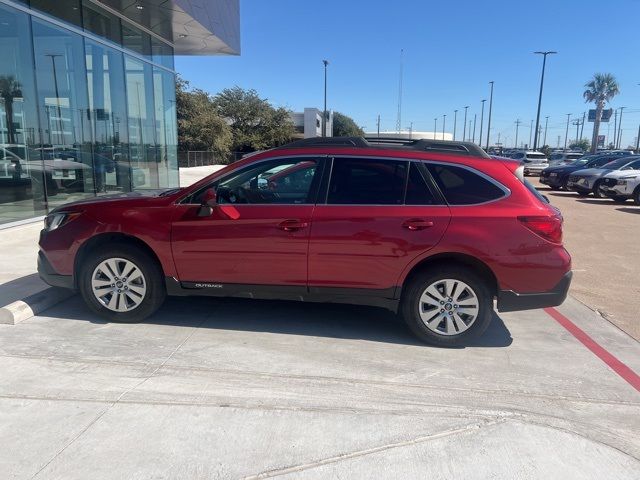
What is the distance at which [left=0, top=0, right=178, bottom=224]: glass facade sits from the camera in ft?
32.3

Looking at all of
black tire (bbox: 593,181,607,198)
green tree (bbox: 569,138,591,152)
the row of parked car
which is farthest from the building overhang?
green tree (bbox: 569,138,591,152)

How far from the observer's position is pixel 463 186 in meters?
4.47

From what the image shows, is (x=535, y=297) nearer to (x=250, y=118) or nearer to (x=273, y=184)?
(x=273, y=184)

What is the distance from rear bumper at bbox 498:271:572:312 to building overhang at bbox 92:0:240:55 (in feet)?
34.8

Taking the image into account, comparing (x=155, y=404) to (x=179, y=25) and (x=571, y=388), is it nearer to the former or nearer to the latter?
(x=571, y=388)

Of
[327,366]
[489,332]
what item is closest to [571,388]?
[489,332]

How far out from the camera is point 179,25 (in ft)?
46.0

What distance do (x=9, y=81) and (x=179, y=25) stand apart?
18.2ft

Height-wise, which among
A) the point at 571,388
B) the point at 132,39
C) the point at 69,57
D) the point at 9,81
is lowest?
the point at 571,388

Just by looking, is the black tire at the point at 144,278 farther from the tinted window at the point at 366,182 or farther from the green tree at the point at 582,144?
the green tree at the point at 582,144

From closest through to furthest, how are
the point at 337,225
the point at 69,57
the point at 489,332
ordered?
the point at 337,225 < the point at 489,332 < the point at 69,57

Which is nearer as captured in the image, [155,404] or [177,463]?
[177,463]

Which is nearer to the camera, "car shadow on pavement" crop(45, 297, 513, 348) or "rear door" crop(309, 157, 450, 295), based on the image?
"rear door" crop(309, 157, 450, 295)

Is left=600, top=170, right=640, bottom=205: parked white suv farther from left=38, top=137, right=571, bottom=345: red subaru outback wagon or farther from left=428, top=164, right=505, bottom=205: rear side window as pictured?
left=428, top=164, right=505, bottom=205: rear side window
